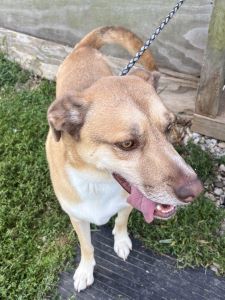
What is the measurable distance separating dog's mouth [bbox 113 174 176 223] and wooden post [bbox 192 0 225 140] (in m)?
1.42

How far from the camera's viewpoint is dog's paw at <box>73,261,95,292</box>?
10.5ft

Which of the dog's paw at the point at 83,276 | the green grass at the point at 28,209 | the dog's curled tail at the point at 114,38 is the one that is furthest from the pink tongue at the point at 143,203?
the dog's curled tail at the point at 114,38

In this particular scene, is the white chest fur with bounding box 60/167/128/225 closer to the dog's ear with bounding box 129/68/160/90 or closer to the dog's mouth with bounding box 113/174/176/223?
the dog's mouth with bounding box 113/174/176/223

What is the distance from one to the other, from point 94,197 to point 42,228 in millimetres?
1021

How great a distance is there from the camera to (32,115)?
4.48 metres

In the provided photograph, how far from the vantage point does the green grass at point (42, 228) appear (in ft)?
10.8

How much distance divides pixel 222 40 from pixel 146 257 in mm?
1637

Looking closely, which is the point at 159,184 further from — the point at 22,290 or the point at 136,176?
the point at 22,290

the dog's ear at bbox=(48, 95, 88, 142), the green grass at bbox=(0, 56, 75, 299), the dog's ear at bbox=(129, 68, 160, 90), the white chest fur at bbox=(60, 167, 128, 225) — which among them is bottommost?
the green grass at bbox=(0, 56, 75, 299)

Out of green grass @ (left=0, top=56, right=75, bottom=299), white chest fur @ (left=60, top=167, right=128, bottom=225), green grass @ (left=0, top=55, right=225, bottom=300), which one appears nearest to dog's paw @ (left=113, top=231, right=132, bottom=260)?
green grass @ (left=0, top=55, right=225, bottom=300)

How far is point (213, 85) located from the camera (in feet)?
11.7

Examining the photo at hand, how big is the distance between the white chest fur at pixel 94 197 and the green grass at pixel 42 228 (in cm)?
65

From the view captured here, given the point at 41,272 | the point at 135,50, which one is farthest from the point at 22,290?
the point at 135,50

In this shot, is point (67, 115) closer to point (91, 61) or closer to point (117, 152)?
point (117, 152)
